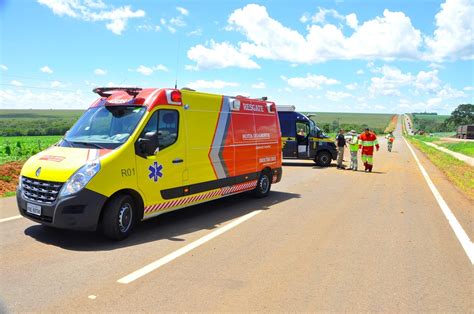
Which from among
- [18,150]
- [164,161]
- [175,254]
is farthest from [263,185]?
[18,150]

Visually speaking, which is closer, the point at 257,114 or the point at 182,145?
the point at 182,145

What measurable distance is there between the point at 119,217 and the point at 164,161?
1212 mm

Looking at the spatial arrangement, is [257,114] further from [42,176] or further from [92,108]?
[42,176]

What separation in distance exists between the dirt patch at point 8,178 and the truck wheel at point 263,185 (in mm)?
6432

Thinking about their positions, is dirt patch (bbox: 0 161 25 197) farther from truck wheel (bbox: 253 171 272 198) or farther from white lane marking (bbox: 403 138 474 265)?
white lane marking (bbox: 403 138 474 265)

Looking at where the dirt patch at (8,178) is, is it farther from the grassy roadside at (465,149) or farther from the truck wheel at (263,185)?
the grassy roadside at (465,149)

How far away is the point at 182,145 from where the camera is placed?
290 inches

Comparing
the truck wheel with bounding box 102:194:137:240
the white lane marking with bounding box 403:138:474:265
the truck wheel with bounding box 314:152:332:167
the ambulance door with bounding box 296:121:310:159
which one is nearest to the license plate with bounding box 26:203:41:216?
the truck wheel with bounding box 102:194:137:240

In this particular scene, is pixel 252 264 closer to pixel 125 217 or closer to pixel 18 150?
pixel 125 217

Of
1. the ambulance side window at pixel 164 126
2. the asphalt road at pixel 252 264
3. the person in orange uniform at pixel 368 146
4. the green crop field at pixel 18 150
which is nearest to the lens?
the asphalt road at pixel 252 264

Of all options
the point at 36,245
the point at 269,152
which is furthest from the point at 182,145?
the point at 269,152

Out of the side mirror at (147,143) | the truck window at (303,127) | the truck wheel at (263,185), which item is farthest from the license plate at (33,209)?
the truck window at (303,127)

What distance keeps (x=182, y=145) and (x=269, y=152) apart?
3.79 meters

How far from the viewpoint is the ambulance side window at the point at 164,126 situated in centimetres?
681
